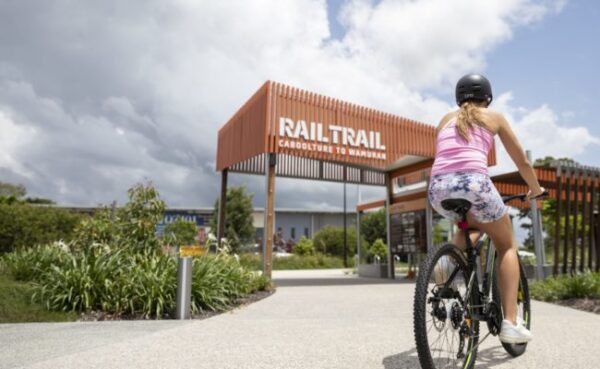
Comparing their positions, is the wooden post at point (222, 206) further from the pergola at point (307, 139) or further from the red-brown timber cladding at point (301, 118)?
the red-brown timber cladding at point (301, 118)

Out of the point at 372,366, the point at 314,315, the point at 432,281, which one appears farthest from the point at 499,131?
the point at 314,315

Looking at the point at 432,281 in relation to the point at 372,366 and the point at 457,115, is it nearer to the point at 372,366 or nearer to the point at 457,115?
the point at 372,366

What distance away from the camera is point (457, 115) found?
114 inches

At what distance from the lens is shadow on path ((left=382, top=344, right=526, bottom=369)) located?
3027 millimetres

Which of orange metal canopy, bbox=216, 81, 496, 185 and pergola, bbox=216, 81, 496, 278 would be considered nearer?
pergola, bbox=216, 81, 496, 278

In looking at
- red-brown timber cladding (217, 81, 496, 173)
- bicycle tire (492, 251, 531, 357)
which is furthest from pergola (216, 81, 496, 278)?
bicycle tire (492, 251, 531, 357)

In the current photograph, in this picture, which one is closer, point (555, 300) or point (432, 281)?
point (432, 281)

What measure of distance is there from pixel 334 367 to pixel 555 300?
20.5ft

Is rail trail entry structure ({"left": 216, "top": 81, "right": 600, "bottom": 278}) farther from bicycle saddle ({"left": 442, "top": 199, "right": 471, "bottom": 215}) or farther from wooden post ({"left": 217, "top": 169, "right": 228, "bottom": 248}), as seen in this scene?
bicycle saddle ({"left": 442, "top": 199, "right": 471, "bottom": 215})

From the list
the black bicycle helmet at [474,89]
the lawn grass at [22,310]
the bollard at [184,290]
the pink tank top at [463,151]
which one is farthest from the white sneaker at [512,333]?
the lawn grass at [22,310]

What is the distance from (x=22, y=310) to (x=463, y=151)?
5590 millimetres

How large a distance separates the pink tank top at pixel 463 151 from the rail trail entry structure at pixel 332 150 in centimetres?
725

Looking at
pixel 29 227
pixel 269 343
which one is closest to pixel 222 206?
pixel 29 227

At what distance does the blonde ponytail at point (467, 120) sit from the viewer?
276cm
